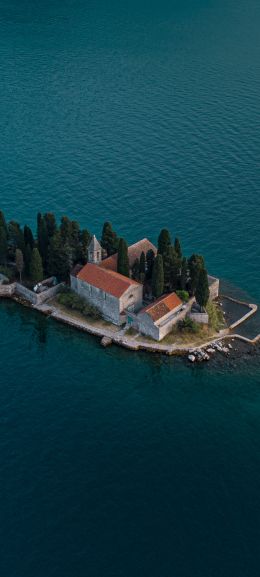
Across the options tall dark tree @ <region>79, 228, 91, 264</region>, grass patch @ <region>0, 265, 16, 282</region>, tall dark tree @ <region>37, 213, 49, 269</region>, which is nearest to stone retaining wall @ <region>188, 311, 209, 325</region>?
tall dark tree @ <region>79, 228, 91, 264</region>

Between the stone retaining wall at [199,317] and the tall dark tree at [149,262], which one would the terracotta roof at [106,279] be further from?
the stone retaining wall at [199,317]

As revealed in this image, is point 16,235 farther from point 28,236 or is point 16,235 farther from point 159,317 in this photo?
point 159,317

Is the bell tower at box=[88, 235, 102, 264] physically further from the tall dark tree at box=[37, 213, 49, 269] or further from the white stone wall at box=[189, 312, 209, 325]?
the white stone wall at box=[189, 312, 209, 325]

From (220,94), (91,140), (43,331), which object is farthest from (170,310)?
(220,94)

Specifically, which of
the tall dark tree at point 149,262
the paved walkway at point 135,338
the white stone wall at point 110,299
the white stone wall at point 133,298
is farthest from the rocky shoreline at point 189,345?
the tall dark tree at point 149,262

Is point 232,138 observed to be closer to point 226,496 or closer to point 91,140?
point 91,140

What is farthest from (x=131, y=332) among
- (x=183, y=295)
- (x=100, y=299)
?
(x=183, y=295)

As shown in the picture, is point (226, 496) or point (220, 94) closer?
point (226, 496)
